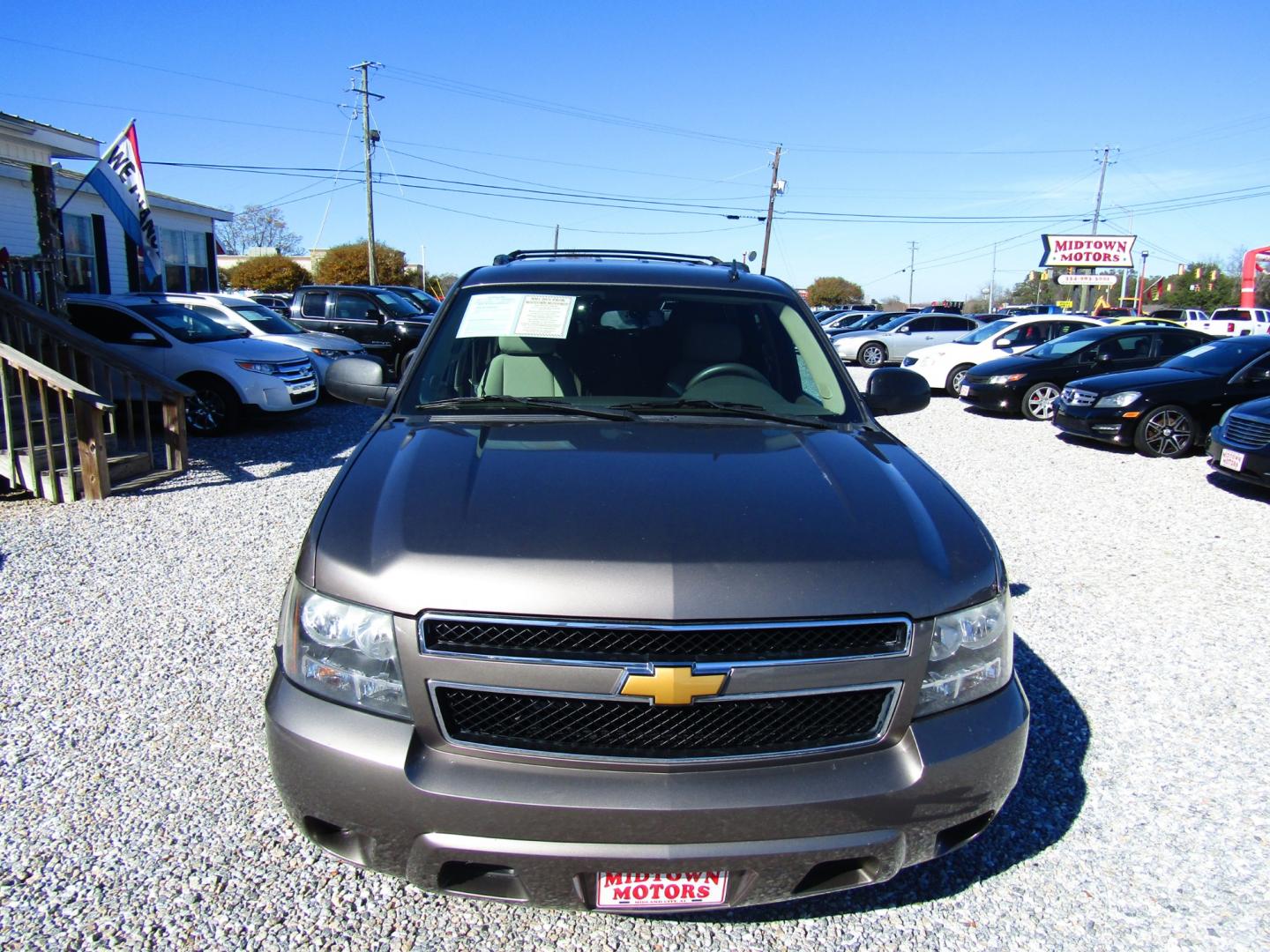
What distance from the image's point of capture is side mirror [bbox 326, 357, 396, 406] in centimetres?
367

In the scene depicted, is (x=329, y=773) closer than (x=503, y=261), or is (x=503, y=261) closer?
(x=329, y=773)

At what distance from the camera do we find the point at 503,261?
4074mm

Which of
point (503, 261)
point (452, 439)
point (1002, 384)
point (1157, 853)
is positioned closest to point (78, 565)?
point (503, 261)

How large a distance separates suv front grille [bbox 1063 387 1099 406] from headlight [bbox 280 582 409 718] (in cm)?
1123

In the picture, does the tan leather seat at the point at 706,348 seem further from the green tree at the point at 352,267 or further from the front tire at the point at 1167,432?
the green tree at the point at 352,267

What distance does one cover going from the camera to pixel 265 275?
48094mm

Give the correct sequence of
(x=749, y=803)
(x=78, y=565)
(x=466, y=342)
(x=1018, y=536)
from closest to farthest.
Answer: (x=749, y=803) < (x=466, y=342) < (x=78, y=565) < (x=1018, y=536)

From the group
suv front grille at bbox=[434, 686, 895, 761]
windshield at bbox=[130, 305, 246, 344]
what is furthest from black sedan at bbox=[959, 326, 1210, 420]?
suv front grille at bbox=[434, 686, 895, 761]

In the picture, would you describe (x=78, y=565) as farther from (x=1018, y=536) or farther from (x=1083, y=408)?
(x=1083, y=408)

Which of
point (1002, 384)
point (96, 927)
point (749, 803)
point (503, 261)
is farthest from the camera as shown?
point (1002, 384)

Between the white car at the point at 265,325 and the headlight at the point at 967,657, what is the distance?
11.5 m

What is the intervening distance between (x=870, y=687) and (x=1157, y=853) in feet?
4.99

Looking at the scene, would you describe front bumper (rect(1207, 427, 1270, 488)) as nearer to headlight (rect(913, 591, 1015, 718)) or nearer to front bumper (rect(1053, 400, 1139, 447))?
front bumper (rect(1053, 400, 1139, 447))

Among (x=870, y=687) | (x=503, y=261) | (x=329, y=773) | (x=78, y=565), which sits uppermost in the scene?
(x=503, y=261)
